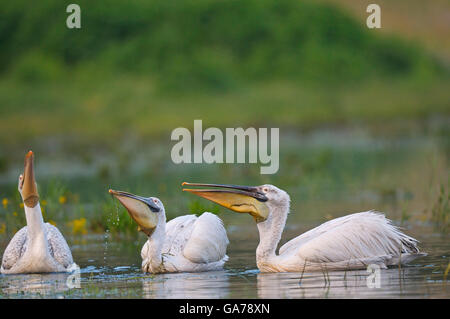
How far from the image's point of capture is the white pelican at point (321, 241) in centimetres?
1170

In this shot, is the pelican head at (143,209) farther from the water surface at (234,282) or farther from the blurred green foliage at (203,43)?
the blurred green foliage at (203,43)

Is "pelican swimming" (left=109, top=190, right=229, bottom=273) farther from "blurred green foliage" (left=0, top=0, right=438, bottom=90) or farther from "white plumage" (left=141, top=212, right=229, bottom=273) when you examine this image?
"blurred green foliage" (left=0, top=0, right=438, bottom=90)

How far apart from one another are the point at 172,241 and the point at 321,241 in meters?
1.86

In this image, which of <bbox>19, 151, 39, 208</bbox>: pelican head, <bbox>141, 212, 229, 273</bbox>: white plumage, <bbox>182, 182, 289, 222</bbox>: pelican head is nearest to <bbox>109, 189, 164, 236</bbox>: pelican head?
<bbox>141, 212, 229, 273</bbox>: white plumage

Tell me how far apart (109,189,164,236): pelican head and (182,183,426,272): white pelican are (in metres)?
0.58

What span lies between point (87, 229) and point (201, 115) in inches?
1353

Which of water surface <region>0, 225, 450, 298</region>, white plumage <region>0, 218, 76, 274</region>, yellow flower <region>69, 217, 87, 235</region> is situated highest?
yellow flower <region>69, 217, 87, 235</region>

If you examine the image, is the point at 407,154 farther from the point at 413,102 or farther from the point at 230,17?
the point at 230,17

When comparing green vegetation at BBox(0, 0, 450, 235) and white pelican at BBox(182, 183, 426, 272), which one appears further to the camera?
green vegetation at BBox(0, 0, 450, 235)

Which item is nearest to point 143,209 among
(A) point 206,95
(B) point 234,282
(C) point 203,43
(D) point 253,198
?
(D) point 253,198

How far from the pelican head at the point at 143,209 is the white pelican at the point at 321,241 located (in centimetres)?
58

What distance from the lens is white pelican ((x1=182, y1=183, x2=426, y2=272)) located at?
11703 millimetres

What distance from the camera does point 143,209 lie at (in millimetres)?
12156

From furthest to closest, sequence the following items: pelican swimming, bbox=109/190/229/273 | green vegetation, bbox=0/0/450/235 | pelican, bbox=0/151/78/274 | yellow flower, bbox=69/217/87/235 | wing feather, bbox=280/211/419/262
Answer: green vegetation, bbox=0/0/450/235
yellow flower, bbox=69/217/87/235
pelican, bbox=0/151/78/274
pelican swimming, bbox=109/190/229/273
wing feather, bbox=280/211/419/262
